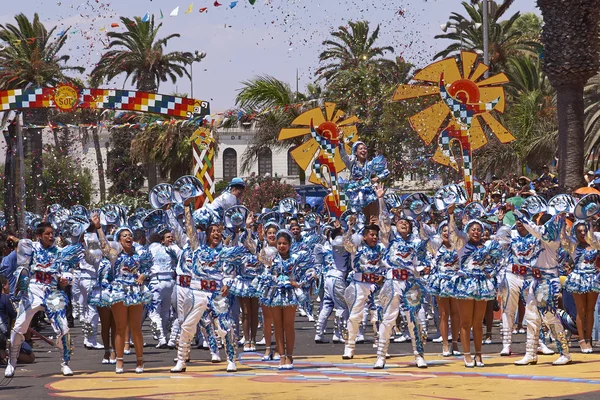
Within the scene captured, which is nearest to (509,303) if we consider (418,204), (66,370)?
(418,204)

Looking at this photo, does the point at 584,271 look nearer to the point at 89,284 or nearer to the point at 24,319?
the point at 24,319

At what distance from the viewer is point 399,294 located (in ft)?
45.4

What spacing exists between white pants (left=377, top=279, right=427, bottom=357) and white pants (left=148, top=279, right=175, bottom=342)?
14.8 feet

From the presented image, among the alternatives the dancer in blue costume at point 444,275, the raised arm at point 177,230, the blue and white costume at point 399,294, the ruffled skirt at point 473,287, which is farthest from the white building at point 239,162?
the ruffled skirt at point 473,287

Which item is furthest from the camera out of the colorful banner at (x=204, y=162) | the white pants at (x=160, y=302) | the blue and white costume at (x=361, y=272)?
the colorful banner at (x=204, y=162)

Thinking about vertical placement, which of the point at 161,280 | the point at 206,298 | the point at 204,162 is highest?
the point at 204,162

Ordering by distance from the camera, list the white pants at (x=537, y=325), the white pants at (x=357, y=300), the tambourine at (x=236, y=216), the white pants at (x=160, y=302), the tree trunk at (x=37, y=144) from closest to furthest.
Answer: the white pants at (x=537, y=325) → the white pants at (x=357, y=300) → the tambourine at (x=236, y=216) → the white pants at (x=160, y=302) → the tree trunk at (x=37, y=144)

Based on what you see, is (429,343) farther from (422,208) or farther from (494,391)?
(494,391)

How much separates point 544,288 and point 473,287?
2.99 feet

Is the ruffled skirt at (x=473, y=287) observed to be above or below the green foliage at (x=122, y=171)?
below

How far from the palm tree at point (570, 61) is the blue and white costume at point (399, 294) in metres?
9.23

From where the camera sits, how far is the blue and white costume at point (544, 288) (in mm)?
13758

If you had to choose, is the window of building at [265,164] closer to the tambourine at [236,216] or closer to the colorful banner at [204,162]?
the colorful banner at [204,162]

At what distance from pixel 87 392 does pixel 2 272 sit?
15.1 feet
